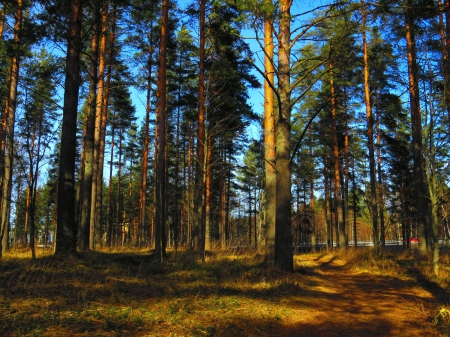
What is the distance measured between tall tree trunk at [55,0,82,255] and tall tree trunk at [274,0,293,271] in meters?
5.20

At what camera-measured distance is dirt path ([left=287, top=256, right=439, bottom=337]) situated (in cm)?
455

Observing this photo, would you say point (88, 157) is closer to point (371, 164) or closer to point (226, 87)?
point (226, 87)

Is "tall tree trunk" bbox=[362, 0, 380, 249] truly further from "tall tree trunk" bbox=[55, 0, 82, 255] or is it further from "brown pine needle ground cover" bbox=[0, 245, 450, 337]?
"tall tree trunk" bbox=[55, 0, 82, 255]

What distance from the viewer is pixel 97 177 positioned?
18.6m

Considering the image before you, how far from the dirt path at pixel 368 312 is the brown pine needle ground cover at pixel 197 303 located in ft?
0.05

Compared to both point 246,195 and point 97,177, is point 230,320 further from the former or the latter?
point 246,195

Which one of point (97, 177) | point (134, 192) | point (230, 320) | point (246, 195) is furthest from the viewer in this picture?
point (134, 192)

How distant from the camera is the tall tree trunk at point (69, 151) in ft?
26.0

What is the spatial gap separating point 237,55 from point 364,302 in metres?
12.5

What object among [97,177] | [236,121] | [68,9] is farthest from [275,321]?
[97,177]

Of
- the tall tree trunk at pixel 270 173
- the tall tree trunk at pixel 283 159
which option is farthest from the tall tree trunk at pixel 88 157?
the tall tree trunk at pixel 283 159

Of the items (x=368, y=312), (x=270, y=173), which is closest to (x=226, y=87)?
(x=270, y=173)

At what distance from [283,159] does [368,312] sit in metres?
4.01

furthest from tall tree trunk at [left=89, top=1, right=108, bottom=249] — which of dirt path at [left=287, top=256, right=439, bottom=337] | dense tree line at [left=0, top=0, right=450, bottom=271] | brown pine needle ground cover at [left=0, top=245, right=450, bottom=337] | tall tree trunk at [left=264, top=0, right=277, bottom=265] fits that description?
dirt path at [left=287, top=256, right=439, bottom=337]
